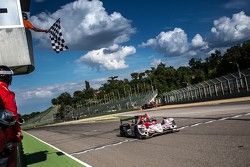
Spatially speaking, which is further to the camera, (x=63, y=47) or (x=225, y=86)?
(x=225, y=86)

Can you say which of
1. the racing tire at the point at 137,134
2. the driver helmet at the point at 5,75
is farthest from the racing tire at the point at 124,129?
the driver helmet at the point at 5,75

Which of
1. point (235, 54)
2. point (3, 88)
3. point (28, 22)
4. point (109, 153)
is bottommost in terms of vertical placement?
point (109, 153)

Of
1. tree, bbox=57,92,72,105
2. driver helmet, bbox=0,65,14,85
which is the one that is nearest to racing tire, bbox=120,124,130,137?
driver helmet, bbox=0,65,14,85

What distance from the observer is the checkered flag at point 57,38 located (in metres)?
15.9

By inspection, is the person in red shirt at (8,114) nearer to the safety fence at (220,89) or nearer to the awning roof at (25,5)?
the awning roof at (25,5)

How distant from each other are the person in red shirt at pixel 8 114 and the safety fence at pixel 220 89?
32.0 m

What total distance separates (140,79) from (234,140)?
146 m

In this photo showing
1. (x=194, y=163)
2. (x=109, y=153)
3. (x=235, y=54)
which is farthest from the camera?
(x=235, y=54)

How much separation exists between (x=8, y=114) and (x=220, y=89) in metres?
39.5

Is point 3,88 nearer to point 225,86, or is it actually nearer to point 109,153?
point 109,153

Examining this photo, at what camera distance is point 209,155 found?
31.0 ft

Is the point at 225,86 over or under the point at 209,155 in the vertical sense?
over

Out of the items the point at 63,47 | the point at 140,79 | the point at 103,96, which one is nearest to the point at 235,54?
the point at 140,79

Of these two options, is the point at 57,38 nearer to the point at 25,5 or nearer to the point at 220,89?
the point at 25,5
